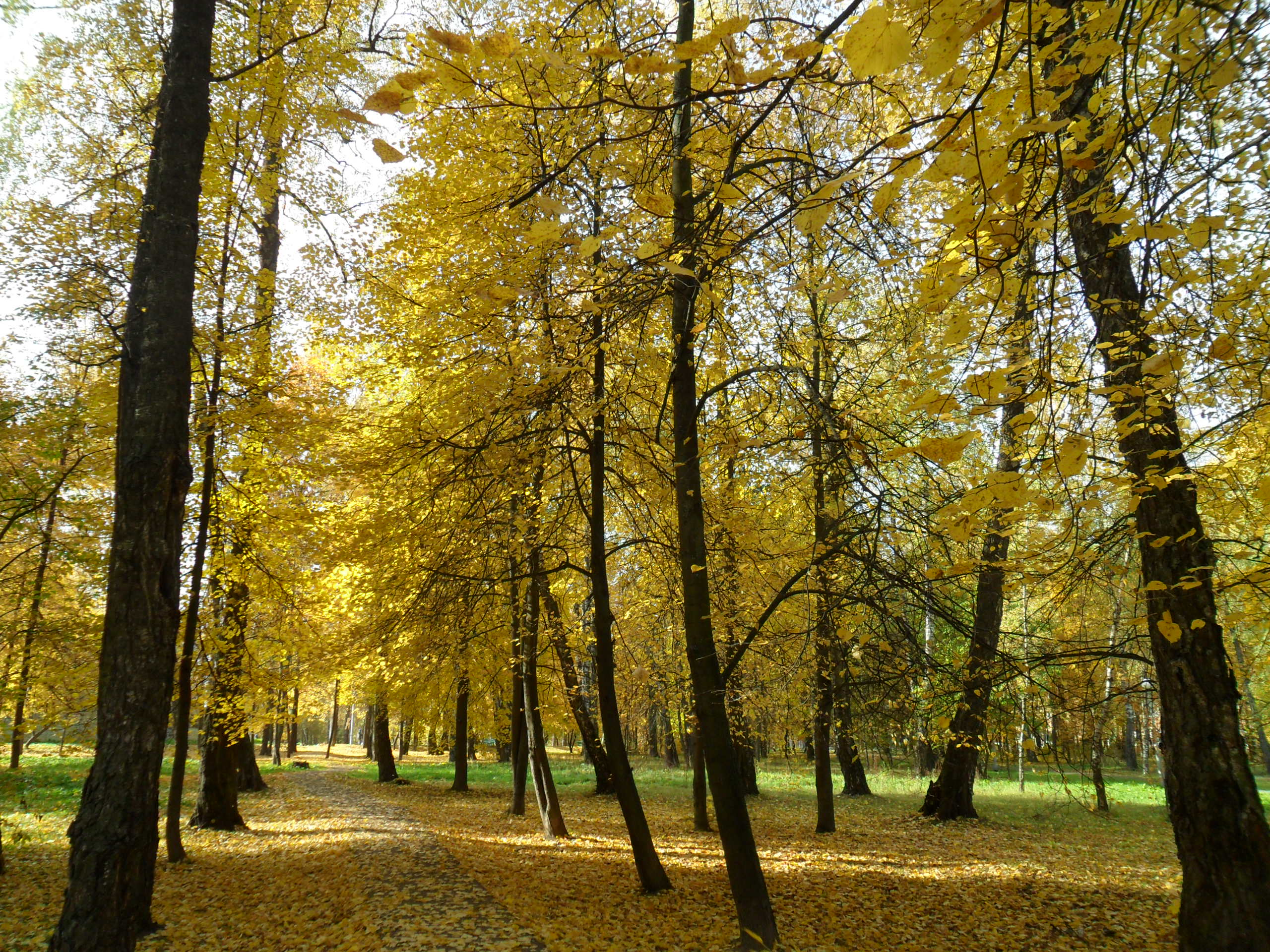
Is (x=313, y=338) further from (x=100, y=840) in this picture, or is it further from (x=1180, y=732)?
(x=1180, y=732)

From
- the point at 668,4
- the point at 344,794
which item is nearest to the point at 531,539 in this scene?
the point at 668,4

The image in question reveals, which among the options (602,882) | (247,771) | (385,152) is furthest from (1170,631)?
A: (247,771)

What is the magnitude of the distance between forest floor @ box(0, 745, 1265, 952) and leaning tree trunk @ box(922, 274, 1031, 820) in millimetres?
538

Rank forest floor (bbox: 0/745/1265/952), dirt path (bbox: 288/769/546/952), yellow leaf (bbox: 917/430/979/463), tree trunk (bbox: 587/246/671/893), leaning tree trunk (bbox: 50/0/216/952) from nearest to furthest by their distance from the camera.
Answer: yellow leaf (bbox: 917/430/979/463)
leaning tree trunk (bbox: 50/0/216/952)
dirt path (bbox: 288/769/546/952)
forest floor (bbox: 0/745/1265/952)
tree trunk (bbox: 587/246/671/893)

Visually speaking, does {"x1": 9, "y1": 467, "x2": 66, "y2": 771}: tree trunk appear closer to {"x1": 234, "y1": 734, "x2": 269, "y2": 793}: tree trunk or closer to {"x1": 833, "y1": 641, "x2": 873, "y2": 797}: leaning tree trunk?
{"x1": 234, "y1": 734, "x2": 269, "y2": 793}: tree trunk

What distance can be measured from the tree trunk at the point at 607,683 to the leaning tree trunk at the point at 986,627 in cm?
311

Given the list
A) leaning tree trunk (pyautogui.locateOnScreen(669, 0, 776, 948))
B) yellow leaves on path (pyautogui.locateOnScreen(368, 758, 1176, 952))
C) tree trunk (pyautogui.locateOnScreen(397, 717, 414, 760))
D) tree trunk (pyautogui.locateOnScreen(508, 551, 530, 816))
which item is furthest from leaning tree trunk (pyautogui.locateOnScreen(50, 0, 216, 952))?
tree trunk (pyautogui.locateOnScreen(397, 717, 414, 760))

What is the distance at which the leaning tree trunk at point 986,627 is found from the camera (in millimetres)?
2463

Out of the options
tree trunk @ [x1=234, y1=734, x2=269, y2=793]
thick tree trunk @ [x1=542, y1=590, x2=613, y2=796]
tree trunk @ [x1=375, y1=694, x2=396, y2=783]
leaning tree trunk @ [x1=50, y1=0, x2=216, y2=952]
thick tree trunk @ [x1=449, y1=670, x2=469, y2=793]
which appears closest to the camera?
leaning tree trunk @ [x1=50, y1=0, x2=216, y2=952]

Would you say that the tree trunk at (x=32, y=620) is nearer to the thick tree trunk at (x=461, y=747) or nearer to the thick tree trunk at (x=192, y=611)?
the thick tree trunk at (x=192, y=611)

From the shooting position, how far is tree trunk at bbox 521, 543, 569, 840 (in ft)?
28.4

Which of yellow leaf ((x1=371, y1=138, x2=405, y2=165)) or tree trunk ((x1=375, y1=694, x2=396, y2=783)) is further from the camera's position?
tree trunk ((x1=375, y1=694, x2=396, y2=783))

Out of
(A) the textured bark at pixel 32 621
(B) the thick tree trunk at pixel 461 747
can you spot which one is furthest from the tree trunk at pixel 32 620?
(B) the thick tree trunk at pixel 461 747

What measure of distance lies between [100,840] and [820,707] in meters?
7.96
